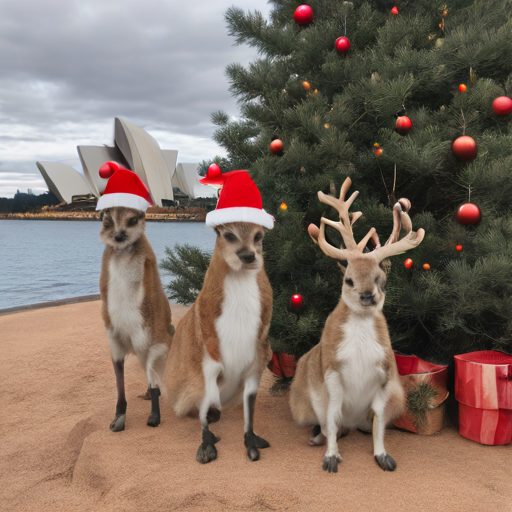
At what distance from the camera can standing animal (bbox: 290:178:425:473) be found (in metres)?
2.25

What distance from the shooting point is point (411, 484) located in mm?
2148

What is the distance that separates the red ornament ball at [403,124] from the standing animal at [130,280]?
1626mm

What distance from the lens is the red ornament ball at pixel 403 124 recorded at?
277 cm

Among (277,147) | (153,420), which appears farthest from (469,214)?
(153,420)

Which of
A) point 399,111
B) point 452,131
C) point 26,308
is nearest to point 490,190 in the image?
point 452,131

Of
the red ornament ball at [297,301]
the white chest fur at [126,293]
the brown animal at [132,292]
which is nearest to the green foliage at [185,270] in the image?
the red ornament ball at [297,301]

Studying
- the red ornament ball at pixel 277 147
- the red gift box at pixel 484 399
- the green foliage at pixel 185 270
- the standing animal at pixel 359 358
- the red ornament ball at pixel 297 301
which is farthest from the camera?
the green foliage at pixel 185 270

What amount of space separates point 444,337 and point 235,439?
160cm

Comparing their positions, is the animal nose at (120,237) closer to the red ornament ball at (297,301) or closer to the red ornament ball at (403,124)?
the red ornament ball at (297,301)

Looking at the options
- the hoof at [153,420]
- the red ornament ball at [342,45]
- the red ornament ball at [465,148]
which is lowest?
the hoof at [153,420]

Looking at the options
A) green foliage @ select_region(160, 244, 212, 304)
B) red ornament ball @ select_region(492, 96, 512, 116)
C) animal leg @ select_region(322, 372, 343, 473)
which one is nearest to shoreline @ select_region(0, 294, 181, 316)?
green foliage @ select_region(160, 244, 212, 304)

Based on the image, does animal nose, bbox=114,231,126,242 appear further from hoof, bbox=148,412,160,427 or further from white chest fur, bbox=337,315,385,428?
white chest fur, bbox=337,315,385,428

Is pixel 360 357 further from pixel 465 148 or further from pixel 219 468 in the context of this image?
pixel 465 148

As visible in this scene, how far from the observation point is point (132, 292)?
96.6 inches
